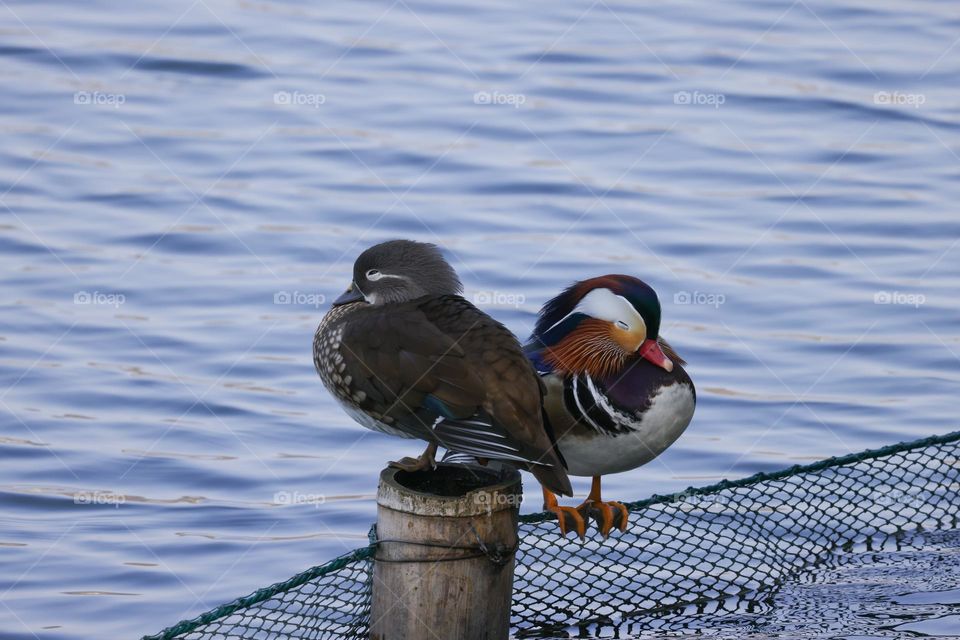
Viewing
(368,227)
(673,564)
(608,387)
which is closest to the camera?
(608,387)

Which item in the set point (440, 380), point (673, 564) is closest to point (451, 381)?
point (440, 380)

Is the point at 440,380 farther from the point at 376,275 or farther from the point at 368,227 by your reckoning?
the point at 368,227

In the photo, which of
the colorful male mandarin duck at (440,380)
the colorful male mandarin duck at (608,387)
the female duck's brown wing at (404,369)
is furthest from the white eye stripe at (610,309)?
the female duck's brown wing at (404,369)

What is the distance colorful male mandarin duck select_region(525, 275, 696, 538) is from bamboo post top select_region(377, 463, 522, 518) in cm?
35

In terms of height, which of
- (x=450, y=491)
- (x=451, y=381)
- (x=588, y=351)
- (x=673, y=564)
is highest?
(x=588, y=351)

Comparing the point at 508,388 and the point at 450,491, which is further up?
the point at 508,388

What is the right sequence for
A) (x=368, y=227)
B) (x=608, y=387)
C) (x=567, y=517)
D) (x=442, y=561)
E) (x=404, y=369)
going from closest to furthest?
(x=442, y=561) → (x=404, y=369) → (x=608, y=387) → (x=567, y=517) → (x=368, y=227)

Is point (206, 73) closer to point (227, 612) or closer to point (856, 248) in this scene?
point (856, 248)

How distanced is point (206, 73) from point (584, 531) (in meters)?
8.41

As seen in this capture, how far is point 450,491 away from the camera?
4.34 m

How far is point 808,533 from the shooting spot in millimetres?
6062

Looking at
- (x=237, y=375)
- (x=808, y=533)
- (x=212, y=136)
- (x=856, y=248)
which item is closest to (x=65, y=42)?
(x=212, y=136)

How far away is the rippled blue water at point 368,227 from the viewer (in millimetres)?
6711

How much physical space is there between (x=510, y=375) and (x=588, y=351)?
0.63m
